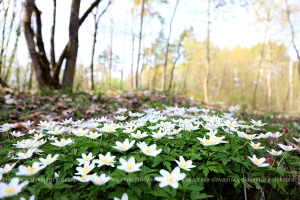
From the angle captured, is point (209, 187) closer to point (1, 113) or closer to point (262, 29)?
point (1, 113)

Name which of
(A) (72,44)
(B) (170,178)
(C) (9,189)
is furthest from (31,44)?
(B) (170,178)

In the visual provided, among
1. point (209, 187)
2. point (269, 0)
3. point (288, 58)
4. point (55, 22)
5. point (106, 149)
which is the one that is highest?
point (269, 0)

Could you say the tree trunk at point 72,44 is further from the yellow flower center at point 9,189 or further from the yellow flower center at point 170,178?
the yellow flower center at point 170,178

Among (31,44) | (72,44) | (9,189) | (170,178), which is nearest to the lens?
(9,189)

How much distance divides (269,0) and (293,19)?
4.10 meters

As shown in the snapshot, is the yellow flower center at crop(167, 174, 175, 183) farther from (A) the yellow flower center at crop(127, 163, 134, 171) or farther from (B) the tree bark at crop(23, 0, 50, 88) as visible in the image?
(B) the tree bark at crop(23, 0, 50, 88)

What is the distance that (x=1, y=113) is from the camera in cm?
321

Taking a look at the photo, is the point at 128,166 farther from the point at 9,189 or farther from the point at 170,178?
the point at 9,189

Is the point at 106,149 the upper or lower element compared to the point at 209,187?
upper

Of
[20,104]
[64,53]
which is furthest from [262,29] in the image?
[20,104]

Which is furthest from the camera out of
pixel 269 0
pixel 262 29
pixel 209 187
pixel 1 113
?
pixel 262 29

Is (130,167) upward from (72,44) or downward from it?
downward

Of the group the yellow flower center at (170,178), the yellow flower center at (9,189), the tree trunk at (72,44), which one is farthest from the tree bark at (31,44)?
the yellow flower center at (170,178)

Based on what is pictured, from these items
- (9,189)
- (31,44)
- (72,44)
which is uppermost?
(72,44)
